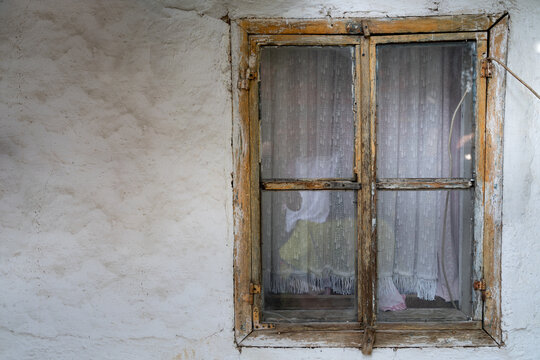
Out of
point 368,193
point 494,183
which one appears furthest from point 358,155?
point 494,183

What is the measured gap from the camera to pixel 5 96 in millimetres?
1558

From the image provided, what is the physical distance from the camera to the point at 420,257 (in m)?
1.61

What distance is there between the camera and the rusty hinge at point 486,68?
1.50m

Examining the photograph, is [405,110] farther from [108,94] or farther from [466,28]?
[108,94]

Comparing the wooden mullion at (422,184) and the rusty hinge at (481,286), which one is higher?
the wooden mullion at (422,184)

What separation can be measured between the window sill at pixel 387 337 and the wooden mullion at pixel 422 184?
59 centimetres

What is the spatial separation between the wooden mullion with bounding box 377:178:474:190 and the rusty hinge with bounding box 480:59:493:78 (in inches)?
17.5

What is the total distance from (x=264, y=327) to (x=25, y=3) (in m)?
1.73

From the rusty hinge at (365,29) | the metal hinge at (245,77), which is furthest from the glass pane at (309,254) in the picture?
the rusty hinge at (365,29)

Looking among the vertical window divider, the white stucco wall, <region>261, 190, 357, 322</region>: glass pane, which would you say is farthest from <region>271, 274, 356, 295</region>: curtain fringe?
the white stucco wall

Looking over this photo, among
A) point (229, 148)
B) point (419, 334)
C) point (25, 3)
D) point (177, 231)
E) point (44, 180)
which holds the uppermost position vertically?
point (25, 3)

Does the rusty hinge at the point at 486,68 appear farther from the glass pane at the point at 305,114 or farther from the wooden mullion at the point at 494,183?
the glass pane at the point at 305,114

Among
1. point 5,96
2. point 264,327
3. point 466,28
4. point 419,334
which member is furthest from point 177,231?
point 466,28

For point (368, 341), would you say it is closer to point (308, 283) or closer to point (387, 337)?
point (387, 337)
